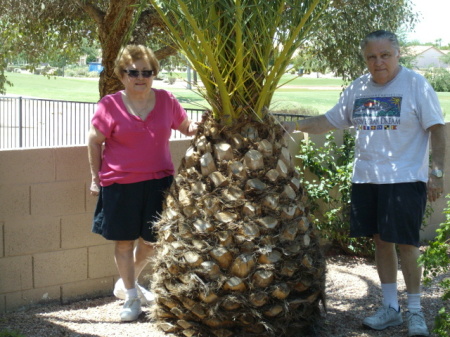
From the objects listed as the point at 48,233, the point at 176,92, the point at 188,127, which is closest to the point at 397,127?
the point at 188,127

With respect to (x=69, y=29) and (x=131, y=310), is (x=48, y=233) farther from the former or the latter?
(x=69, y=29)

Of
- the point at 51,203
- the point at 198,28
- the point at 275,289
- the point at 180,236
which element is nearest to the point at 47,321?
the point at 51,203

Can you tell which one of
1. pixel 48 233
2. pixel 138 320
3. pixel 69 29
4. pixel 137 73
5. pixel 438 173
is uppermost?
pixel 69 29

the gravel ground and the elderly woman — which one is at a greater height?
the elderly woman

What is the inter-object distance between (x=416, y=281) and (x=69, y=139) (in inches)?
548

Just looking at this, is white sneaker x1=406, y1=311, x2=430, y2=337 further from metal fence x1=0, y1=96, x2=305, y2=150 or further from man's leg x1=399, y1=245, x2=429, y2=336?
metal fence x1=0, y1=96, x2=305, y2=150

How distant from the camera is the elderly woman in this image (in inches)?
177

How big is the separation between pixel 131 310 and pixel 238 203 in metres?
1.22

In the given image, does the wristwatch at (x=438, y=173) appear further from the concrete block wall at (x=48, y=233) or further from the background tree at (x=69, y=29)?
the background tree at (x=69, y=29)

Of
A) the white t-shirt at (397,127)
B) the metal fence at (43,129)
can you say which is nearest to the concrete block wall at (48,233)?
the white t-shirt at (397,127)

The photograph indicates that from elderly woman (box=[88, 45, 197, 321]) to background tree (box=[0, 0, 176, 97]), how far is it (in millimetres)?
1878

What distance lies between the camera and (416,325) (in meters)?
4.38

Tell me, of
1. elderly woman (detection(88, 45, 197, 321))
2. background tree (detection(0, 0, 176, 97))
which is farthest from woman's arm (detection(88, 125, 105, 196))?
background tree (detection(0, 0, 176, 97))

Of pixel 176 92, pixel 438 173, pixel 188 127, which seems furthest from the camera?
pixel 176 92
